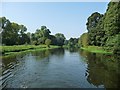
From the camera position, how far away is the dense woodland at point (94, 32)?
133 ft

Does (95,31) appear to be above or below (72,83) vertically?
above

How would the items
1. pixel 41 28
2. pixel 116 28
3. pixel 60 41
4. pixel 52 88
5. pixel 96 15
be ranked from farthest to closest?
pixel 60 41 → pixel 41 28 → pixel 96 15 → pixel 116 28 → pixel 52 88

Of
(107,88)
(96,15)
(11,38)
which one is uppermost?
(96,15)

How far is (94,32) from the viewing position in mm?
65125

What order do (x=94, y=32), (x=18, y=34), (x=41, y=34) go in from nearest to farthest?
(x=94, y=32) → (x=18, y=34) → (x=41, y=34)

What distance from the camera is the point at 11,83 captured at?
54.9ft

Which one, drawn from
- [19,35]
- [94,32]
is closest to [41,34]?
[19,35]

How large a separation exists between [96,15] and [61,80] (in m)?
65.1

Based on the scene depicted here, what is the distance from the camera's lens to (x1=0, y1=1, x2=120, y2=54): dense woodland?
40656 mm

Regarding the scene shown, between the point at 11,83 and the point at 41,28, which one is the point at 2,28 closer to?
the point at 41,28

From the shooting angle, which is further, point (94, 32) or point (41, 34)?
point (41, 34)

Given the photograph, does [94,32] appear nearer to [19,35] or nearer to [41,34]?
[19,35]

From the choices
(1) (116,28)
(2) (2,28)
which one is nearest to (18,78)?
(1) (116,28)

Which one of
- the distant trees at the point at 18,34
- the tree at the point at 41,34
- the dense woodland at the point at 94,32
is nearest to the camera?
the dense woodland at the point at 94,32
